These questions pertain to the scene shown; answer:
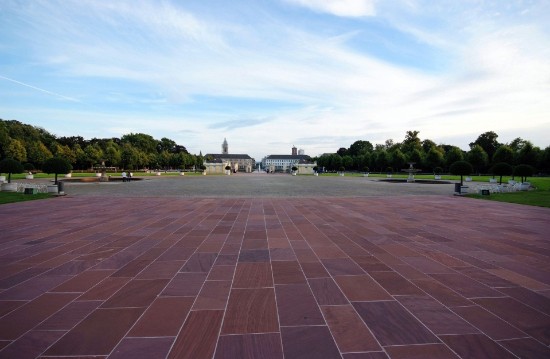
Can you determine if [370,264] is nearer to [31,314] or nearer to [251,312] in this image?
[251,312]

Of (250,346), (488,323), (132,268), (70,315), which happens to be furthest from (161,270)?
(488,323)

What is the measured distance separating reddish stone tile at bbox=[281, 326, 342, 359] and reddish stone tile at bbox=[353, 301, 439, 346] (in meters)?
0.54

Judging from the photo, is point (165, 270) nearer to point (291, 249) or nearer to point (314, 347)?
point (291, 249)

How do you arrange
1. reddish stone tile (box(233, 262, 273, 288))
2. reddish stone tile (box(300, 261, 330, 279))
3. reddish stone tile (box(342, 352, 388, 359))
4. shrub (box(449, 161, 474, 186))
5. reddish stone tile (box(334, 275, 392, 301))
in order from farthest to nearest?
shrub (box(449, 161, 474, 186)) → reddish stone tile (box(300, 261, 330, 279)) → reddish stone tile (box(233, 262, 273, 288)) → reddish stone tile (box(334, 275, 392, 301)) → reddish stone tile (box(342, 352, 388, 359))

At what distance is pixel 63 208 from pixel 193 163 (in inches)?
4211

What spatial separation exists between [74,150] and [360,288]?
86725 mm

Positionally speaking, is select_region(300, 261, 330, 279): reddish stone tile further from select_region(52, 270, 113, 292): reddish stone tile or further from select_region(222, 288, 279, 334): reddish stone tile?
select_region(52, 270, 113, 292): reddish stone tile

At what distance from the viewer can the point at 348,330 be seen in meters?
3.28

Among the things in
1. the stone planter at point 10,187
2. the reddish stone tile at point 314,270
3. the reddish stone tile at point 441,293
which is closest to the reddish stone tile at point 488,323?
the reddish stone tile at point 441,293

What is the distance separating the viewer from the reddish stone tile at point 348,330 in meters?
2.97

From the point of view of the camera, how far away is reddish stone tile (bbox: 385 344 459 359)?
111 inches

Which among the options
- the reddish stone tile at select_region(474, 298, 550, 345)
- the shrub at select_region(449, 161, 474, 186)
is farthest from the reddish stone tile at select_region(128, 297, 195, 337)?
the shrub at select_region(449, 161, 474, 186)

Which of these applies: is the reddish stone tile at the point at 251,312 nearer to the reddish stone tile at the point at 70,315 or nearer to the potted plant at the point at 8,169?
the reddish stone tile at the point at 70,315

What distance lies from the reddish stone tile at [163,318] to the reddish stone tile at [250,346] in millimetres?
629
